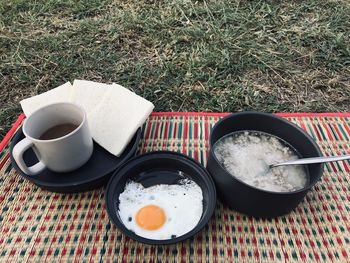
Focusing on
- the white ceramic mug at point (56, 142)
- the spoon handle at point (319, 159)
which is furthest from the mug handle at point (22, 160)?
the spoon handle at point (319, 159)

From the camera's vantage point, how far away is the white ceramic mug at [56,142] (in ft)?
2.31

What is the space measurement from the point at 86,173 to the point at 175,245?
0.25 m

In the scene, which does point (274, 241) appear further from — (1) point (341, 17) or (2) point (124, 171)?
(1) point (341, 17)

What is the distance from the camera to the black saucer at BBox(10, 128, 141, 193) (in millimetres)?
740

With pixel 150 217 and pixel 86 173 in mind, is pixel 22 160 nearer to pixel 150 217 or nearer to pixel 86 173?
pixel 86 173

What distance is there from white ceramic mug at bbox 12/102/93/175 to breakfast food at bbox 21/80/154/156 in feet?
0.19

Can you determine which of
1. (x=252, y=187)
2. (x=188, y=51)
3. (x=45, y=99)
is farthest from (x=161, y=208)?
(x=188, y=51)

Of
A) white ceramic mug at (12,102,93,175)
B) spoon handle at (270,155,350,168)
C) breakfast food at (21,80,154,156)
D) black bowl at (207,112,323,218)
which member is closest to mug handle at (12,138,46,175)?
white ceramic mug at (12,102,93,175)

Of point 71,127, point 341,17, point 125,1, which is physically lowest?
point 341,17

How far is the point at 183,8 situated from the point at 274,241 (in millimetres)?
1229

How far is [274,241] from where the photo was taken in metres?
0.71

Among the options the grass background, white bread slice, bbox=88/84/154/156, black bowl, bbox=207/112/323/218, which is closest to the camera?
black bowl, bbox=207/112/323/218

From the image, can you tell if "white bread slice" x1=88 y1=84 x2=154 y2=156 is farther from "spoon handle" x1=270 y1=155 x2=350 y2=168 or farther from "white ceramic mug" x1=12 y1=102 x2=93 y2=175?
"spoon handle" x1=270 y1=155 x2=350 y2=168

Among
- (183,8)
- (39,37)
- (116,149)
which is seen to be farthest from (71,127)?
(183,8)
